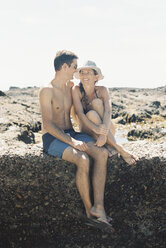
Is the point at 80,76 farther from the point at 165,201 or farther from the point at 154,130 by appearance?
the point at 154,130

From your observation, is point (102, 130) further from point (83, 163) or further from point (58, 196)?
point (58, 196)

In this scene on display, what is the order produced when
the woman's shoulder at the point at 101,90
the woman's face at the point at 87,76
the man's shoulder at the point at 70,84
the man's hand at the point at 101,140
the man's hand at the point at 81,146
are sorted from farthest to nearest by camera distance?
the man's shoulder at the point at 70,84
the woman's shoulder at the point at 101,90
the woman's face at the point at 87,76
the man's hand at the point at 101,140
the man's hand at the point at 81,146

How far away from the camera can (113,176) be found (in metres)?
5.00

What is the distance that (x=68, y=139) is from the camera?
4723 mm

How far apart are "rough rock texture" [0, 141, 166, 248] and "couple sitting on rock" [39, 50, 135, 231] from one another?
0.29m

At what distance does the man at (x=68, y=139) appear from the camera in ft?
14.6

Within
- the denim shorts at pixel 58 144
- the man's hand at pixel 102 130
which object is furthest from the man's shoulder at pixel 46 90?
the man's hand at pixel 102 130

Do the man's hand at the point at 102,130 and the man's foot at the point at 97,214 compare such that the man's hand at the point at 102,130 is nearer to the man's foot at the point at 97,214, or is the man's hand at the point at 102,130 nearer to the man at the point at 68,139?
the man at the point at 68,139

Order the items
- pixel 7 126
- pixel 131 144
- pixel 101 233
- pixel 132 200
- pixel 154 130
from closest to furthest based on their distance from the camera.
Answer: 1. pixel 101 233
2. pixel 132 200
3. pixel 131 144
4. pixel 7 126
5. pixel 154 130

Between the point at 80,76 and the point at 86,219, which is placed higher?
the point at 80,76

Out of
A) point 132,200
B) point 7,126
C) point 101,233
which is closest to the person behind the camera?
point 101,233

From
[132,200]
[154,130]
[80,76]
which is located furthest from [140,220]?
[154,130]

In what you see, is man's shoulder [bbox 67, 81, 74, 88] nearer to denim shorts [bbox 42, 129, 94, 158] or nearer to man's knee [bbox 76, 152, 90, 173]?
denim shorts [bbox 42, 129, 94, 158]

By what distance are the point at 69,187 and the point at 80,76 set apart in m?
1.98
